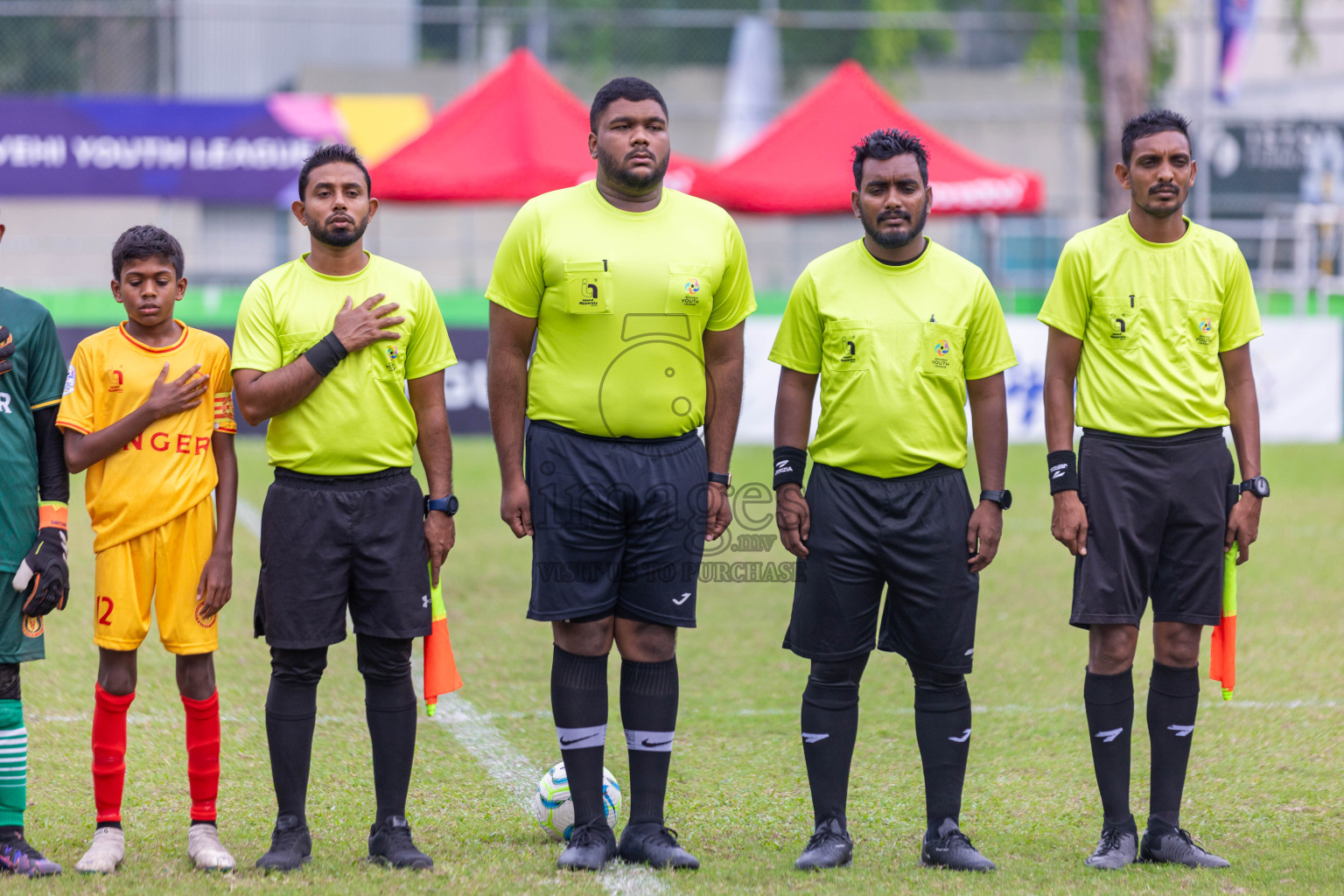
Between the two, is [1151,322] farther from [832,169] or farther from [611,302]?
[832,169]

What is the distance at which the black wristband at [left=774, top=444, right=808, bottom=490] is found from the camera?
436cm

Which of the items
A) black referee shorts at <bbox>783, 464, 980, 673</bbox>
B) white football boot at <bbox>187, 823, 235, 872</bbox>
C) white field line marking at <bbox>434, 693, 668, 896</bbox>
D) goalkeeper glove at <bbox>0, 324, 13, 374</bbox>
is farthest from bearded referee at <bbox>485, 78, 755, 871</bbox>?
goalkeeper glove at <bbox>0, 324, 13, 374</bbox>

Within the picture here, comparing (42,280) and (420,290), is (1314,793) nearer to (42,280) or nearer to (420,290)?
(420,290)

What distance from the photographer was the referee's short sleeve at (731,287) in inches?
173

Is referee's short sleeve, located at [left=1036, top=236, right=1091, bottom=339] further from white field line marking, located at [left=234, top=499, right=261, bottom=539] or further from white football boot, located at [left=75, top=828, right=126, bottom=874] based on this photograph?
white field line marking, located at [left=234, top=499, right=261, bottom=539]

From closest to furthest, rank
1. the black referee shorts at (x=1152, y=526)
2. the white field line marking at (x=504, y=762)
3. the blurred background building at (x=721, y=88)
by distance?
the white field line marking at (x=504, y=762)
the black referee shorts at (x=1152, y=526)
the blurred background building at (x=721, y=88)

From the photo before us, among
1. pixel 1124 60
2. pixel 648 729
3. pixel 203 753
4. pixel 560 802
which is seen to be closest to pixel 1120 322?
pixel 648 729

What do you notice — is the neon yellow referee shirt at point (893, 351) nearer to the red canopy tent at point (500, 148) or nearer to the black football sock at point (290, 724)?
the black football sock at point (290, 724)

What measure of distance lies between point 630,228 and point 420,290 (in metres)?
0.64

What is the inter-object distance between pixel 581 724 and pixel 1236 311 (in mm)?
2300

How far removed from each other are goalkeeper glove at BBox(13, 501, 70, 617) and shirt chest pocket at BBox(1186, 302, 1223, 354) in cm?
330

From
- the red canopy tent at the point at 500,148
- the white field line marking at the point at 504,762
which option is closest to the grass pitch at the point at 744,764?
the white field line marking at the point at 504,762

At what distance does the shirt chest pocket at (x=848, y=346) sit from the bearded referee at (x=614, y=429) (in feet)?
1.11

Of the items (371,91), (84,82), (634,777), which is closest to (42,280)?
(84,82)
